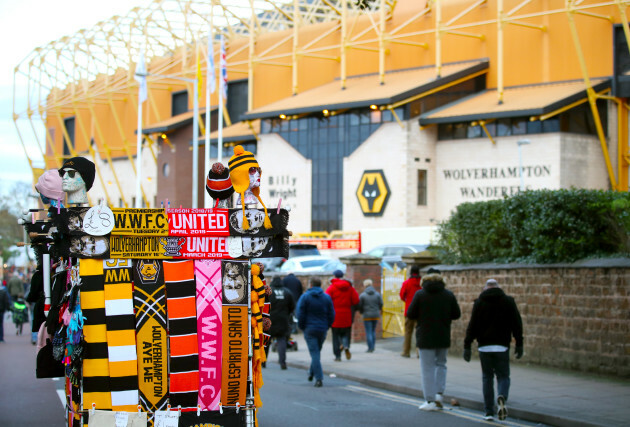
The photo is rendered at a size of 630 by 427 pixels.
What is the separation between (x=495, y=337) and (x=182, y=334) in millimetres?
5740

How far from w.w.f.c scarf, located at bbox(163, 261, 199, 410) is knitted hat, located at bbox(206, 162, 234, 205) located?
645 millimetres

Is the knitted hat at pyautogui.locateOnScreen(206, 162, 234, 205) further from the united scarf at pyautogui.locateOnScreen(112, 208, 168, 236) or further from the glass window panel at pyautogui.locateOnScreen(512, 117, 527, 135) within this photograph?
the glass window panel at pyautogui.locateOnScreen(512, 117, 527, 135)

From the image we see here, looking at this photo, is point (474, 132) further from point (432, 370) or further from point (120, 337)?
point (120, 337)

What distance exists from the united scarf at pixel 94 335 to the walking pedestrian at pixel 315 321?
8.51 m

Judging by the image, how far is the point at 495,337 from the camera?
36.7 feet

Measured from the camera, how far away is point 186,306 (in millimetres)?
6555

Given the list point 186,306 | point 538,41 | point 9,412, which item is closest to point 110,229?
point 186,306

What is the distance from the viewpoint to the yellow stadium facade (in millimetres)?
41656

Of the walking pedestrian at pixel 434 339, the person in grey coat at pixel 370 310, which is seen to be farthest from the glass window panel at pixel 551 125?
the walking pedestrian at pixel 434 339

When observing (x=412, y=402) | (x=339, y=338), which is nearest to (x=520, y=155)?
(x=339, y=338)

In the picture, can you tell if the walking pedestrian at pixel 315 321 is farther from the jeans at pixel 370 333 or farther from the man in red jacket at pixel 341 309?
the jeans at pixel 370 333

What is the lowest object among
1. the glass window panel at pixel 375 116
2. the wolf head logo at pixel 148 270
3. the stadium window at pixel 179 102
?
the wolf head logo at pixel 148 270

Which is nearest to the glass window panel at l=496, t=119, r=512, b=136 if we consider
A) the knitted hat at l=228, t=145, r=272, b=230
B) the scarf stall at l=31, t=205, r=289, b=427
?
the knitted hat at l=228, t=145, r=272, b=230

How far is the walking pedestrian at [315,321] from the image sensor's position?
1491 centimetres
